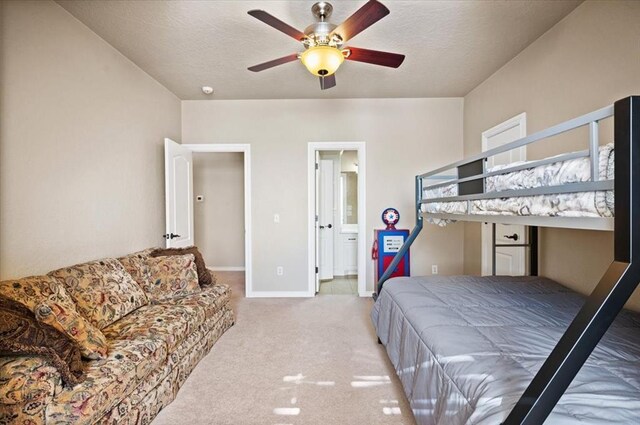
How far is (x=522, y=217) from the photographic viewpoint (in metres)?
1.42

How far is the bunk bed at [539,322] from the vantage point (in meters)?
0.84

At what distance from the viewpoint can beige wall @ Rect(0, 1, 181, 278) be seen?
182cm

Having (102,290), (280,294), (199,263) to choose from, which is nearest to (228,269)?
(280,294)

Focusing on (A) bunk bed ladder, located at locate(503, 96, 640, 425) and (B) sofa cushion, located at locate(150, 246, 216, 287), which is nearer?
(A) bunk bed ladder, located at locate(503, 96, 640, 425)

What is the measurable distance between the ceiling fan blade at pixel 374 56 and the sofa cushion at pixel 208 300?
2.18 meters

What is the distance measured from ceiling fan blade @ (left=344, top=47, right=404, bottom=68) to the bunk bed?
87 cm

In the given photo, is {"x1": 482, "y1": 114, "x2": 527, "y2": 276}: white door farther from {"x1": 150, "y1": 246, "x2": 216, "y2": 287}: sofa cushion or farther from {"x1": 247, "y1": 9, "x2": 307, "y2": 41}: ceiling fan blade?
{"x1": 150, "y1": 246, "x2": 216, "y2": 287}: sofa cushion

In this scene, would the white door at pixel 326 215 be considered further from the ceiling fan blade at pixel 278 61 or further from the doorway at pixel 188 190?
the ceiling fan blade at pixel 278 61

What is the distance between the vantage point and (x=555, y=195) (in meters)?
1.21

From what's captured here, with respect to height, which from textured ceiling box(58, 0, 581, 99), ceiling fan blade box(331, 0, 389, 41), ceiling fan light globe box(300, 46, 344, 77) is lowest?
ceiling fan light globe box(300, 46, 344, 77)

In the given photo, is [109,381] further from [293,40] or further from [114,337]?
[293,40]

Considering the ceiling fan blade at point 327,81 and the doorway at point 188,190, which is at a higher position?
the ceiling fan blade at point 327,81

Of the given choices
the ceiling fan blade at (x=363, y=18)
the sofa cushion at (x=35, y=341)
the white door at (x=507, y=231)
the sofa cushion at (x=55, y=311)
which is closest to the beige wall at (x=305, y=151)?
the white door at (x=507, y=231)

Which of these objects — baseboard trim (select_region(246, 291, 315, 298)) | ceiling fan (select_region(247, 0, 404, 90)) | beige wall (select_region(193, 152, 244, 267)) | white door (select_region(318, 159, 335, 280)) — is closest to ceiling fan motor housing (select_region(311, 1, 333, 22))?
ceiling fan (select_region(247, 0, 404, 90))
